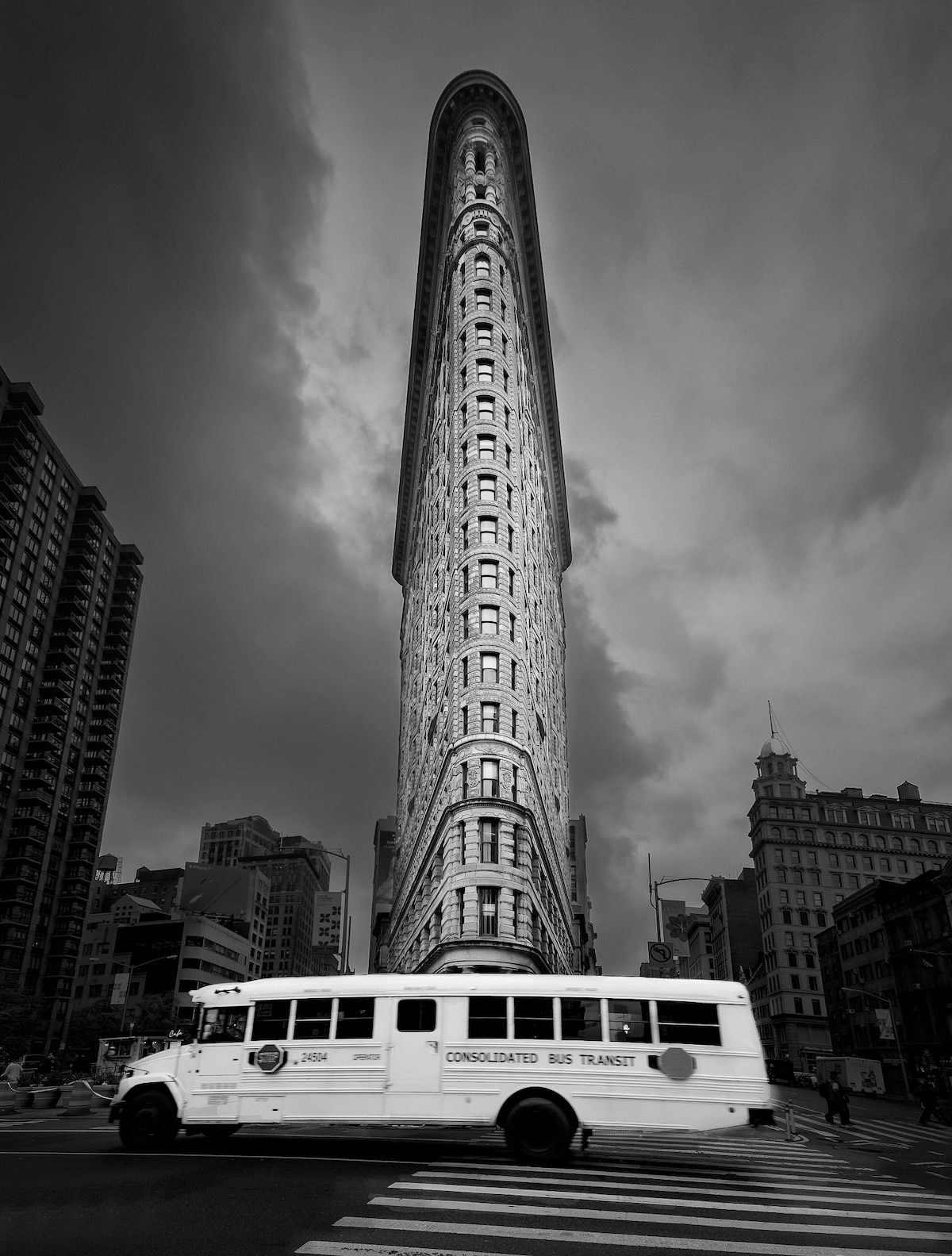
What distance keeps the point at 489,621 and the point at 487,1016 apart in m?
35.1

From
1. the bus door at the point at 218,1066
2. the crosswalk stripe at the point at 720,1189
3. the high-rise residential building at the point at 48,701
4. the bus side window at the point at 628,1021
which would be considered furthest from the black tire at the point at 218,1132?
the high-rise residential building at the point at 48,701

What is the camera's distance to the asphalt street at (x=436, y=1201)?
925cm

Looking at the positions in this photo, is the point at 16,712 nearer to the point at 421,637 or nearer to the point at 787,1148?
the point at 421,637

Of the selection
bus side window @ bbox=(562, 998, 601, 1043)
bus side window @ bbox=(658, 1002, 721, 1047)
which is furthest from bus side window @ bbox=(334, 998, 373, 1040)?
bus side window @ bbox=(658, 1002, 721, 1047)

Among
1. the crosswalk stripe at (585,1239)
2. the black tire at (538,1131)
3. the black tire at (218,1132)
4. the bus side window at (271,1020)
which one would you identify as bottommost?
the crosswalk stripe at (585,1239)

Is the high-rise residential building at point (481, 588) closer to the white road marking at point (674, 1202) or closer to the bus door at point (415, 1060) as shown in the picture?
the bus door at point (415, 1060)

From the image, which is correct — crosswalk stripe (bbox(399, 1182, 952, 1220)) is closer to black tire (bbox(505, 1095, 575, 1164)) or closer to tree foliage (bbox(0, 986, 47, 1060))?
black tire (bbox(505, 1095, 575, 1164))

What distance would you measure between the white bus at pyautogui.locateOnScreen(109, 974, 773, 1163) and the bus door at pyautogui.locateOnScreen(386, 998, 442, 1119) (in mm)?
19

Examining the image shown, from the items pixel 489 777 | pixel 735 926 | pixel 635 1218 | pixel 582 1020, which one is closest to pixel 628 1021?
pixel 582 1020

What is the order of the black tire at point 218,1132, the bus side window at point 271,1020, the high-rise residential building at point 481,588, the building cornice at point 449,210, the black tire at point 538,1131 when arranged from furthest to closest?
the building cornice at point 449,210 → the high-rise residential building at point 481,588 → the black tire at point 218,1132 → the bus side window at point 271,1020 → the black tire at point 538,1131

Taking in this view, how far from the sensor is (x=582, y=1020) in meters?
15.5

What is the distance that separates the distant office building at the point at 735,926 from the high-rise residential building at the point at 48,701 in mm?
90806

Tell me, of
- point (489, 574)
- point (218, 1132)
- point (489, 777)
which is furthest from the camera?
point (489, 574)

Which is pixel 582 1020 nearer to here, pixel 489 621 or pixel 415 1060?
pixel 415 1060
